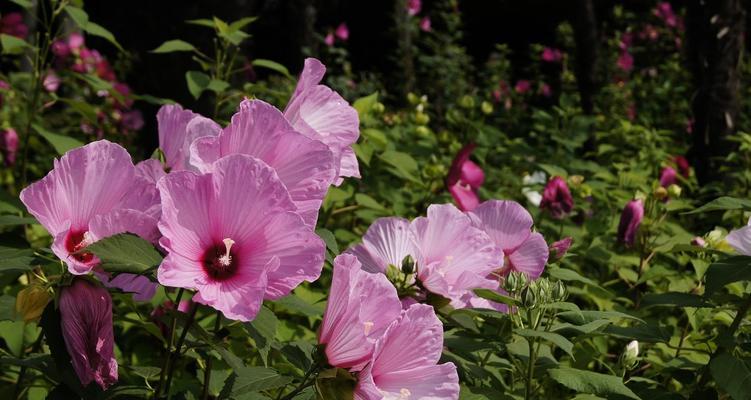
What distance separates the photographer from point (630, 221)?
2.00 metres

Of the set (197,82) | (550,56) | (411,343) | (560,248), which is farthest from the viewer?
(550,56)

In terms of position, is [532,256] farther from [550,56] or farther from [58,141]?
[550,56]

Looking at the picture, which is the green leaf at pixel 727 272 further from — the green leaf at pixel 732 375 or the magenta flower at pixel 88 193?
the magenta flower at pixel 88 193

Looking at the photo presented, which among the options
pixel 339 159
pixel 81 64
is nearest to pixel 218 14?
pixel 81 64

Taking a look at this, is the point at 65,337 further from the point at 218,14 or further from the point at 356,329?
the point at 218,14

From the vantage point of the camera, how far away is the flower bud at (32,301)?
3.08 ft

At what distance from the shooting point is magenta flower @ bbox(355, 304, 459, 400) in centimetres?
88

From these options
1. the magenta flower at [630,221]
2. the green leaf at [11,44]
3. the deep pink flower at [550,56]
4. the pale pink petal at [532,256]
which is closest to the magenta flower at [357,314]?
the pale pink petal at [532,256]

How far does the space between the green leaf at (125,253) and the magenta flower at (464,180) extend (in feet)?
3.49

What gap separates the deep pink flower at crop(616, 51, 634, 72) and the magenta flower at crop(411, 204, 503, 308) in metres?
6.46

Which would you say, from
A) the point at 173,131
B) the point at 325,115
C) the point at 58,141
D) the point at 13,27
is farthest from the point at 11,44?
the point at 13,27

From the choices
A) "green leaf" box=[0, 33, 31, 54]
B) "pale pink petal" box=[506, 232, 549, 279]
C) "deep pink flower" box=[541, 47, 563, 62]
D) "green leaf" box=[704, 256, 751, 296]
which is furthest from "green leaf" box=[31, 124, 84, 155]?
"deep pink flower" box=[541, 47, 563, 62]

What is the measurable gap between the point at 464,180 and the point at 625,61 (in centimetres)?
567

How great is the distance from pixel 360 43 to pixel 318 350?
1089 cm
